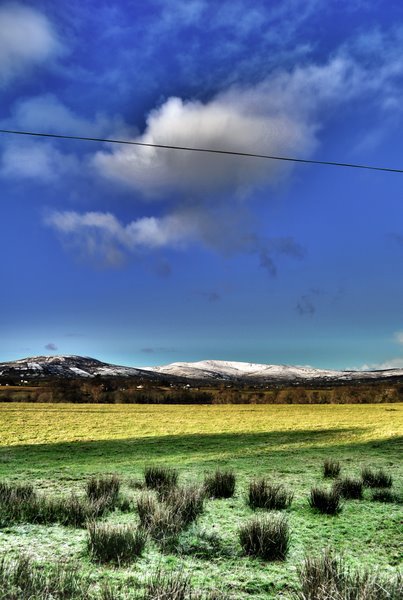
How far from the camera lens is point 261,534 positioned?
217 inches

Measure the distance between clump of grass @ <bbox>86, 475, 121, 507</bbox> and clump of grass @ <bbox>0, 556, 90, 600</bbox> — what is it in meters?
3.10

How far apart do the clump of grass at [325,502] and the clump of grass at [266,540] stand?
6.56 feet

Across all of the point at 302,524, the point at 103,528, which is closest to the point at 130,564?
the point at 103,528

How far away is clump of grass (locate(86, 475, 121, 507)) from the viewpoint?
7.65m

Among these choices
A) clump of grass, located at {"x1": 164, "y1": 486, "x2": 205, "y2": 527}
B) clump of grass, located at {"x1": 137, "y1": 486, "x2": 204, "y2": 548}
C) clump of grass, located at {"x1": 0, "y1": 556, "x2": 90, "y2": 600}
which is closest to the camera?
clump of grass, located at {"x1": 0, "y1": 556, "x2": 90, "y2": 600}

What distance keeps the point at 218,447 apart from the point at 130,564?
14375 millimetres

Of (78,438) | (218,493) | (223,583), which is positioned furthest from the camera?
(78,438)

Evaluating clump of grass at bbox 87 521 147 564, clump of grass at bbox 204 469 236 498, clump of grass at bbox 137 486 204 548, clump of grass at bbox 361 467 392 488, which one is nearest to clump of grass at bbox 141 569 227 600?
clump of grass at bbox 87 521 147 564

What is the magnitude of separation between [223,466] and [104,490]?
18.3 ft

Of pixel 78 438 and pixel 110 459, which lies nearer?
pixel 110 459

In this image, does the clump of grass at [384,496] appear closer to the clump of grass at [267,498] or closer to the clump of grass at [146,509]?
the clump of grass at [267,498]

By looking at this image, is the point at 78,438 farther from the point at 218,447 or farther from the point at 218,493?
the point at 218,493

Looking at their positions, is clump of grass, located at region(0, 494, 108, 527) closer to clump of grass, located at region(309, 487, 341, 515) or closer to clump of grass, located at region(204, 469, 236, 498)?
clump of grass, located at region(204, 469, 236, 498)

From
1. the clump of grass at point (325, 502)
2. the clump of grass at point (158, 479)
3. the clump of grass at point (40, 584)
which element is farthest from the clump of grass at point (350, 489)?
the clump of grass at point (40, 584)
